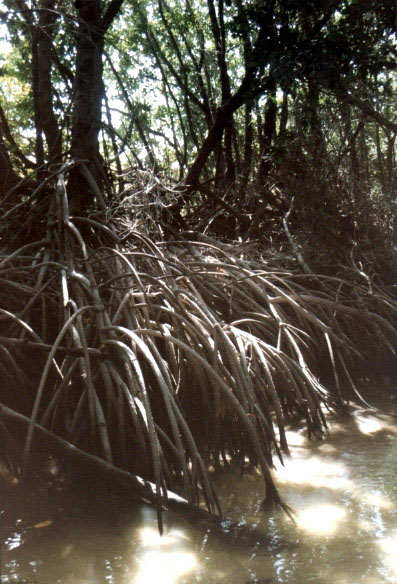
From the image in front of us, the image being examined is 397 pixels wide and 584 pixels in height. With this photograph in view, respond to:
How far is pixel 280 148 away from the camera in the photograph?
4.88 meters

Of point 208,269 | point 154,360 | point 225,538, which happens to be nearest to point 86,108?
point 208,269

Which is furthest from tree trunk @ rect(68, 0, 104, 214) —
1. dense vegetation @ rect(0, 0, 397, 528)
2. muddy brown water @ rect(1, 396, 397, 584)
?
muddy brown water @ rect(1, 396, 397, 584)

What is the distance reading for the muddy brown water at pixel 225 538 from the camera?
1804mm

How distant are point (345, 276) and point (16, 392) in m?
2.67

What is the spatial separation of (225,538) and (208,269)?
82.9 inches

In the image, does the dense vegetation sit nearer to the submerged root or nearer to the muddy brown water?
the submerged root

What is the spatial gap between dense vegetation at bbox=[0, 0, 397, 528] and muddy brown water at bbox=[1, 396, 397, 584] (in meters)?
0.14

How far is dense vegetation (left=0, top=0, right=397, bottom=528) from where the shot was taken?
2467mm

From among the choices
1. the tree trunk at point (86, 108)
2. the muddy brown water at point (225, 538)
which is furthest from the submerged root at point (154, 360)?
the tree trunk at point (86, 108)

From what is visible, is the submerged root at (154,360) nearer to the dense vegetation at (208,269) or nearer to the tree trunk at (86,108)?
the dense vegetation at (208,269)

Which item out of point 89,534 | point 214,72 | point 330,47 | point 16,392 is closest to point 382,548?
point 89,534

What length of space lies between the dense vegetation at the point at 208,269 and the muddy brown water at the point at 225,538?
14 centimetres

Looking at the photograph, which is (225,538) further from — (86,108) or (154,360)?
(86,108)

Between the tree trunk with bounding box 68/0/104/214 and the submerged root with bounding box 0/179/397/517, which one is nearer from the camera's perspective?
the submerged root with bounding box 0/179/397/517
